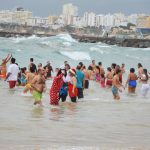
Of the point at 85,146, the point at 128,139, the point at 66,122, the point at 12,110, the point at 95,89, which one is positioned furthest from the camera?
the point at 95,89

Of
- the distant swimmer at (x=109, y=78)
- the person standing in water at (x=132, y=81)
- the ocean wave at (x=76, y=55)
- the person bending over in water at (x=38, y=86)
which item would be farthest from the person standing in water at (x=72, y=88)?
the ocean wave at (x=76, y=55)

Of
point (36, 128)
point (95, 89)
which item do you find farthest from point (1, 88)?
point (36, 128)

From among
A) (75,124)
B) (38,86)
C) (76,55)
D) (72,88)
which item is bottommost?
(76,55)

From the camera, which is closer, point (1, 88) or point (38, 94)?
point (38, 94)

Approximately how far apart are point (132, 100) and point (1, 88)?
4.22 meters

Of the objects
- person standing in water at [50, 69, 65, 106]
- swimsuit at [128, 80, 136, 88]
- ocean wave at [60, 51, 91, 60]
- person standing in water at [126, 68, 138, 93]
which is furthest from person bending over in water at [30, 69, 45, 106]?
ocean wave at [60, 51, 91, 60]

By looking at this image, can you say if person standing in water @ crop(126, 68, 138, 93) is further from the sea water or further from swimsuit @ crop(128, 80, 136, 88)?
the sea water

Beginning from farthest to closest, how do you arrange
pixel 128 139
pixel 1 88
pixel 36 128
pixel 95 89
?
pixel 95 89 < pixel 1 88 < pixel 36 128 < pixel 128 139

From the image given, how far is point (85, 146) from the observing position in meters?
7.65

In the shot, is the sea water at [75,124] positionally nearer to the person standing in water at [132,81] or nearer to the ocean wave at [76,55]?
the person standing in water at [132,81]

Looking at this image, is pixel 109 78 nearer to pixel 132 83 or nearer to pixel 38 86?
pixel 132 83

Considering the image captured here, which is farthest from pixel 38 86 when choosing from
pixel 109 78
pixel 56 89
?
pixel 109 78

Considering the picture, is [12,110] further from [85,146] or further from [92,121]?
[85,146]

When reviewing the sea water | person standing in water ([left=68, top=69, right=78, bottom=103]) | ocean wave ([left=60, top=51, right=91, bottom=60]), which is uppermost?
person standing in water ([left=68, top=69, right=78, bottom=103])
